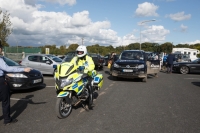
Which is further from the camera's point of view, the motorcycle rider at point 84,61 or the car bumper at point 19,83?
the car bumper at point 19,83

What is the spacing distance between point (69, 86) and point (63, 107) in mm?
670

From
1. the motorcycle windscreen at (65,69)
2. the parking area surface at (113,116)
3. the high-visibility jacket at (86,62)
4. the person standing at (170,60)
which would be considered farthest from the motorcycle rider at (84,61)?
the person standing at (170,60)

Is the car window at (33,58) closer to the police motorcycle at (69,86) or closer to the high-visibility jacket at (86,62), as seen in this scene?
the high-visibility jacket at (86,62)

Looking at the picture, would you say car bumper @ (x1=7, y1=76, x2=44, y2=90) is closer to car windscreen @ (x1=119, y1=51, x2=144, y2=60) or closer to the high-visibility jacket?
the high-visibility jacket

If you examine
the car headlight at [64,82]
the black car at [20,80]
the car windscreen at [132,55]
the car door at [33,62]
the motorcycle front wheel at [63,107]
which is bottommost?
the motorcycle front wheel at [63,107]

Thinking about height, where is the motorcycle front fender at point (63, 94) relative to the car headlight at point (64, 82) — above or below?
below

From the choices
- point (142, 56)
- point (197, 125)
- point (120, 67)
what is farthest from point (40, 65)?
point (197, 125)

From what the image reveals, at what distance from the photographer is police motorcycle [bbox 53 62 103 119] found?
4484 mm

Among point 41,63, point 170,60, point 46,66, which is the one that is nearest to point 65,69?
point 46,66

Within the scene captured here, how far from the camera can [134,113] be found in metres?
5.28

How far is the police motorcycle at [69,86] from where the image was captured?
177 inches

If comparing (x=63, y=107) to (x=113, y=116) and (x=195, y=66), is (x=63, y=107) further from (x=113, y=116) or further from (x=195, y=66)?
(x=195, y=66)

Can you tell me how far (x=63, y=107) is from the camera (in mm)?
4816

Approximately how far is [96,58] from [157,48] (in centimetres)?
8536
